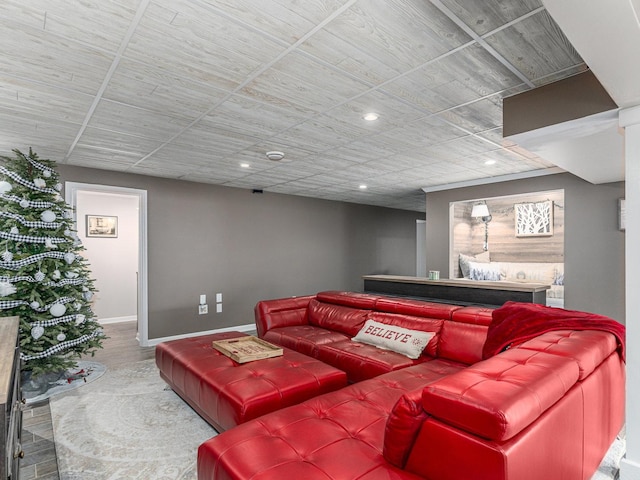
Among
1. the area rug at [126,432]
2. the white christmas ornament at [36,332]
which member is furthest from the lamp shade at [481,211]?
the white christmas ornament at [36,332]

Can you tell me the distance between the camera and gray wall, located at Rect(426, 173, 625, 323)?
4.27 meters

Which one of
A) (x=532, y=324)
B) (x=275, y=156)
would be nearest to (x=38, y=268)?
(x=275, y=156)

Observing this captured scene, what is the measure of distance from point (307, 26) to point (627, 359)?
96.0 inches

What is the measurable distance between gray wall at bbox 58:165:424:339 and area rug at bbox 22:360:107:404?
46.3 inches

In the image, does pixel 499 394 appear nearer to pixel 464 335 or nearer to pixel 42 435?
pixel 464 335

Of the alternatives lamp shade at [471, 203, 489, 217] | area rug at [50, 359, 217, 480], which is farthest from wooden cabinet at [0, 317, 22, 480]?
lamp shade at [471, 203, 489, 217]

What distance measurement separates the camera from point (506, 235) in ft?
22.5

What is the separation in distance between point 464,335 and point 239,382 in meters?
1.77

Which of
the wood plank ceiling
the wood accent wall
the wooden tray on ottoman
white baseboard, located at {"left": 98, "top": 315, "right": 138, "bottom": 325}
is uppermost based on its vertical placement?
the wood plank ceiling

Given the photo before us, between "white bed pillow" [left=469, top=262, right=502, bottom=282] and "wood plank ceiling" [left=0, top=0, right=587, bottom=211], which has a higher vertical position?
"wood plank ceiling" [left=0, top=0, right=587, bottom=211]

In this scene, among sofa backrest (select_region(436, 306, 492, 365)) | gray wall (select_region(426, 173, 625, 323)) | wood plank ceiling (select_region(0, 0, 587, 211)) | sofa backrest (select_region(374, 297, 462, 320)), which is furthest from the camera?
gray wall (select_region(426, 173, 625, 323))

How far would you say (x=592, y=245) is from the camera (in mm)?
4457

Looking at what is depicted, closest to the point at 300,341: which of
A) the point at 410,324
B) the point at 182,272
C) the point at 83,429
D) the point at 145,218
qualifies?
the point at 410,324

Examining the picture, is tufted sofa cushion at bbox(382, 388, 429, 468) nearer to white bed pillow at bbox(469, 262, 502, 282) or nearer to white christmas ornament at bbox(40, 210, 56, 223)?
white christmas ornament at bbox(40, 210, 56, 223)
